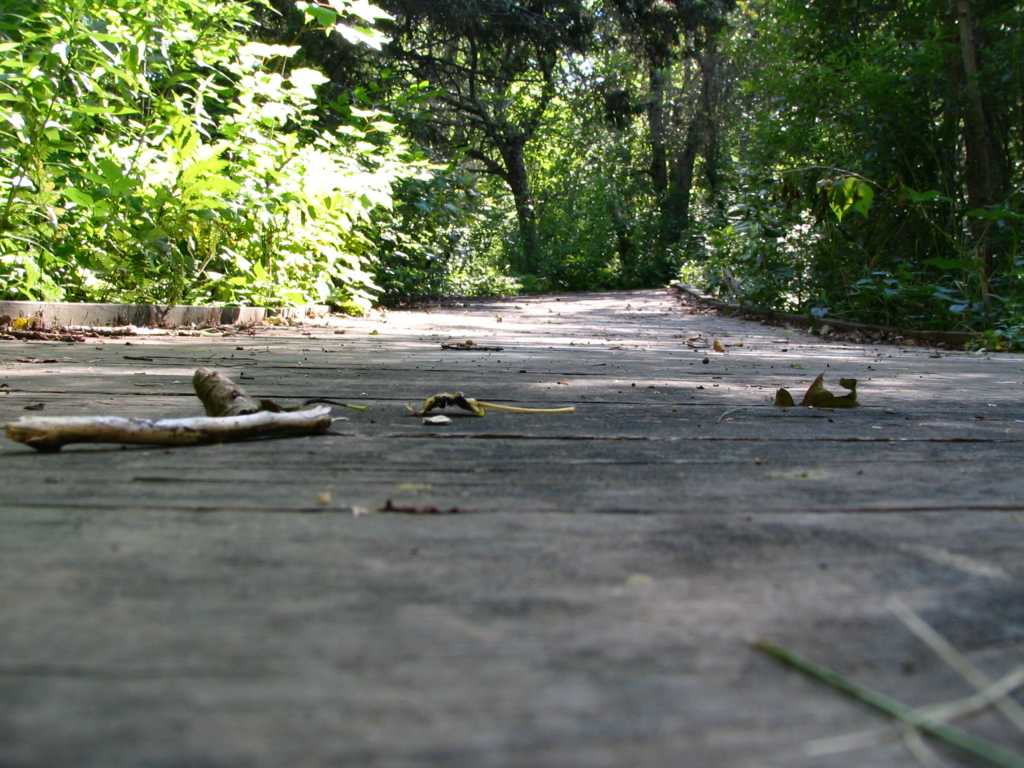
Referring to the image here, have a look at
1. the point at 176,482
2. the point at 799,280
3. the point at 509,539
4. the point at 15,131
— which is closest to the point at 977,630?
the point at 509,539

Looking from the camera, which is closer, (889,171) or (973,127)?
(973,127)

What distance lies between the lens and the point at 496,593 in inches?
29.9

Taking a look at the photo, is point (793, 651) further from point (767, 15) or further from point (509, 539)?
point (767, 15)

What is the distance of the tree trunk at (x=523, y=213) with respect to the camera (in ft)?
67.6

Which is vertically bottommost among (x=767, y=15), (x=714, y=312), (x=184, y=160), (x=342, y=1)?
(x=714, y=312)

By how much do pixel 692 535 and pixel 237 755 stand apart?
585 millimetres

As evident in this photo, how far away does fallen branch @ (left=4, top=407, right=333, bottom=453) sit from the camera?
139cm

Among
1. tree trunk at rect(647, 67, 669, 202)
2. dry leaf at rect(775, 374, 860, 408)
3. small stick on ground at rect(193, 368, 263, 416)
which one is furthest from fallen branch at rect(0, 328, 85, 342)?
tree trunk at rect(647, 67, 669, 202)

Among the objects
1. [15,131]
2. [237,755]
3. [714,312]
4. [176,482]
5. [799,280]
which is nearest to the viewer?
[237,755]

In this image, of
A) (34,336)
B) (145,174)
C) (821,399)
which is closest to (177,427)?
(821,399)

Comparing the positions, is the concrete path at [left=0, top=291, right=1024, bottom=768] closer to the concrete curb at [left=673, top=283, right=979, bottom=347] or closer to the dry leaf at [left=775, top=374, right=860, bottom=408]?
the dry leaf at [left=775, top=374, right=860, bottom=408]

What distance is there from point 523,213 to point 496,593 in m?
20.9

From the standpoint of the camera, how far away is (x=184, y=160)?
488 centimetres

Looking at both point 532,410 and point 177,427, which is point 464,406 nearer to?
point 532,410
